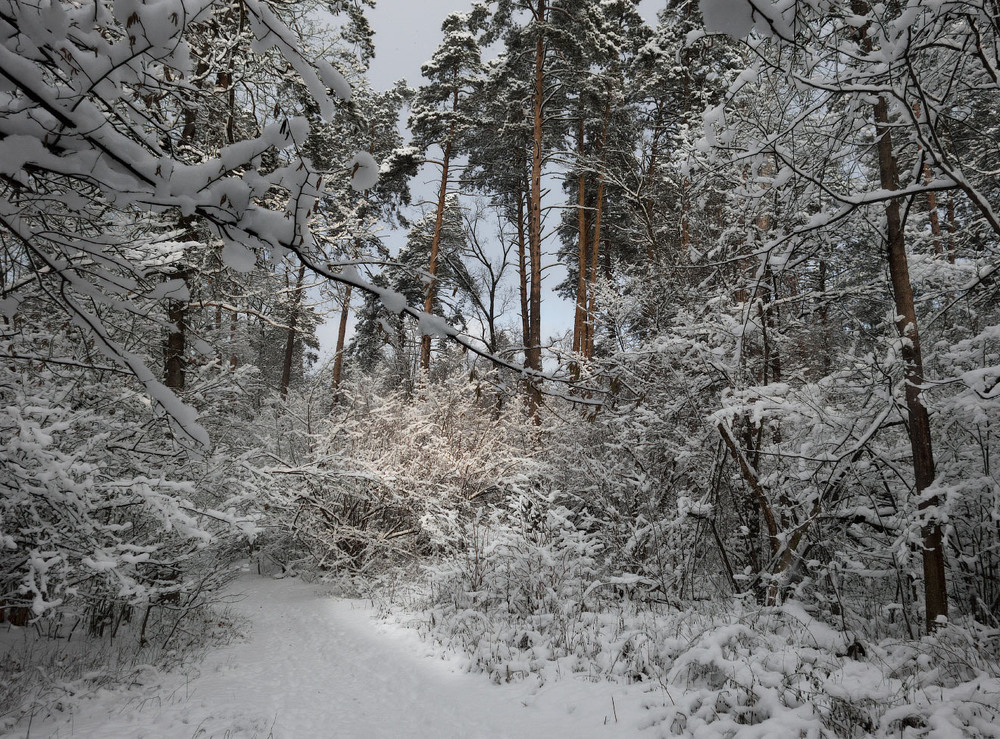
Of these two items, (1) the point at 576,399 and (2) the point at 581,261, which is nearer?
(1) the point at 576,399

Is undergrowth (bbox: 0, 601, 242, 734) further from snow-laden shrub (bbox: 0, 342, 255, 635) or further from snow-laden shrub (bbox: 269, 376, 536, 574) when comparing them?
snow-laden shrub (bbox: 269, 376, 536, 574)

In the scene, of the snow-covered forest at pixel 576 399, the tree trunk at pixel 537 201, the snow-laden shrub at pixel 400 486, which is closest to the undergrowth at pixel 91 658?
the snow-covered forest at pixel 576 399

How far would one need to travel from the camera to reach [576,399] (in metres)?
1.51

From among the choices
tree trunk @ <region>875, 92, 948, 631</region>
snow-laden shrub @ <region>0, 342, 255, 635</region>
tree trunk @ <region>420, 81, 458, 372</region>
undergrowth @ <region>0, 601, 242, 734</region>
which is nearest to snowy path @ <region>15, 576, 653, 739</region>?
undergrowth @ <region>0, 601, 242, 734</region>

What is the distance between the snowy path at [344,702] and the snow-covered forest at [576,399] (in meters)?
0.20

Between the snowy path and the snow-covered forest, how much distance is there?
0.20 meters

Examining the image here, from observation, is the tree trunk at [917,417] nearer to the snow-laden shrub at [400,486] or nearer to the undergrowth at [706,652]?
the undergrowth at [706,652]

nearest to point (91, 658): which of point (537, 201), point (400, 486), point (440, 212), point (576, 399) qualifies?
point (400, 486)

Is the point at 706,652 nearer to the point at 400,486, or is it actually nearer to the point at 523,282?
the point at 400,486

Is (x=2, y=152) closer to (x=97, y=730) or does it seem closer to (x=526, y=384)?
(x=526, y=384)

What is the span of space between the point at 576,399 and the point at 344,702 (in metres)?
4.20

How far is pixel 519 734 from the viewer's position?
11.8 ft

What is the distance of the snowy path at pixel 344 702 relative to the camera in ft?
11.8

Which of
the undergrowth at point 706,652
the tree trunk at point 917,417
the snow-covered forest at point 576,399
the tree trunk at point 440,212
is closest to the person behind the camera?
the snow-covered forest at point 576,399
